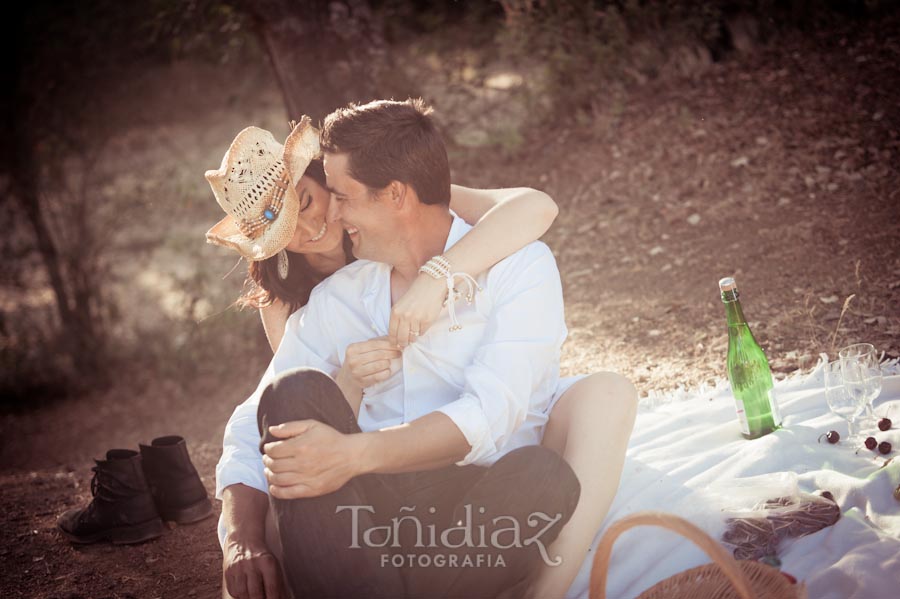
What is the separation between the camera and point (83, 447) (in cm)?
614

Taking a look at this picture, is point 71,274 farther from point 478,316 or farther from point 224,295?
point 478,316

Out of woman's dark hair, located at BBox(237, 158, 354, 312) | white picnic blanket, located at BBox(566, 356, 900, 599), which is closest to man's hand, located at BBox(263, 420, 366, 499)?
white picnic blanket, located at BBox(566, 356, 900, 599)

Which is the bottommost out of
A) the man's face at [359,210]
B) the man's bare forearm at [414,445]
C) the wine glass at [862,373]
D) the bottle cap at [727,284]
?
the wine glass at [862,373]

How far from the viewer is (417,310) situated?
2.63 metres

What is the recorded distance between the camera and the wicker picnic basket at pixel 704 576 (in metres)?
1.90

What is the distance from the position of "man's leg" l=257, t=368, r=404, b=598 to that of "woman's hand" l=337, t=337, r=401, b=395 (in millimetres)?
261

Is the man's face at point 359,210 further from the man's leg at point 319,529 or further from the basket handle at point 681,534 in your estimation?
the basket handle at point 681,534

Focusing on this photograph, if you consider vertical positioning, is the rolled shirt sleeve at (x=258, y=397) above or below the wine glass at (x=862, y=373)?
above

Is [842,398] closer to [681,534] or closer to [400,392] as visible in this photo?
[681,534]

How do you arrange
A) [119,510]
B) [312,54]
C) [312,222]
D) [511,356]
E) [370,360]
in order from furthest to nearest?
1. [312,54]
2. [119,510]
3. [312,222]
4. [370,360]
5. [511,356]

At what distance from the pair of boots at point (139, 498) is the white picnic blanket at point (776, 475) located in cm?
182

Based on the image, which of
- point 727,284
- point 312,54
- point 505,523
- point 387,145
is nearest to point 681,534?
point 505,523

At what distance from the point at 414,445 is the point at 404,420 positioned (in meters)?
0.38

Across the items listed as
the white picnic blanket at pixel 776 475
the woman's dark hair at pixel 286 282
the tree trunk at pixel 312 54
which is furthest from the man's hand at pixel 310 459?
the tree trunk at pixel 312 54
